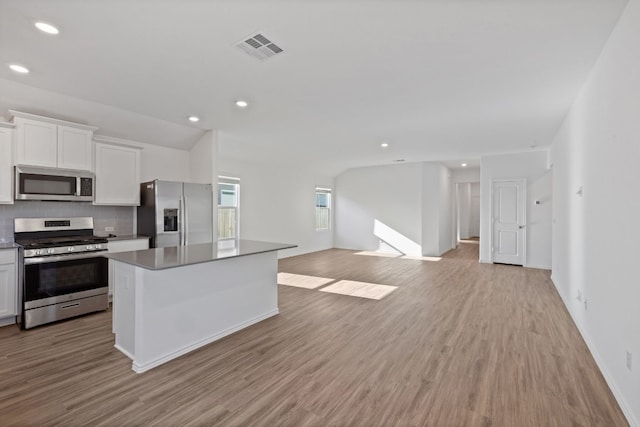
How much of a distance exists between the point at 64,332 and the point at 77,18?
312cm

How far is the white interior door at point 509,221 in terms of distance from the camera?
280 inches

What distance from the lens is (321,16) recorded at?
2129mm

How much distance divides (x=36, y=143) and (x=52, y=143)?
0.15 meters

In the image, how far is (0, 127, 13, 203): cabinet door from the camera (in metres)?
3.47

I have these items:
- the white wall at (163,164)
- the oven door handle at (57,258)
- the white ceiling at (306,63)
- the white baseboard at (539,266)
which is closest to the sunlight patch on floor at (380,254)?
the white baseboard at (539,266)

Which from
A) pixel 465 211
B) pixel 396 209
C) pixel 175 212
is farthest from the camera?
pixel 465 211

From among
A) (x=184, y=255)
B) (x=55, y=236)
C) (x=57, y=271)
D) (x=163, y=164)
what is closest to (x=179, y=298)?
(x=184, y=255)

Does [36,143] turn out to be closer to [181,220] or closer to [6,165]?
[6,165]

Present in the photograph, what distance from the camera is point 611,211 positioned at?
2.39 metres

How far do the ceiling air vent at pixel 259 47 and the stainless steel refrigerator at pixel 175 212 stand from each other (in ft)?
9.23

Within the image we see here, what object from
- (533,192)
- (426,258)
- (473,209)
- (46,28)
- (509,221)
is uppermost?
(46,28)

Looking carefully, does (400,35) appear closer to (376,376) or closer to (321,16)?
(321,16)

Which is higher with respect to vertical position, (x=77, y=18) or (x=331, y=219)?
(x=77, y=18)

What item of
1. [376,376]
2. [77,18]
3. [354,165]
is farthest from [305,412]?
[354,165]
